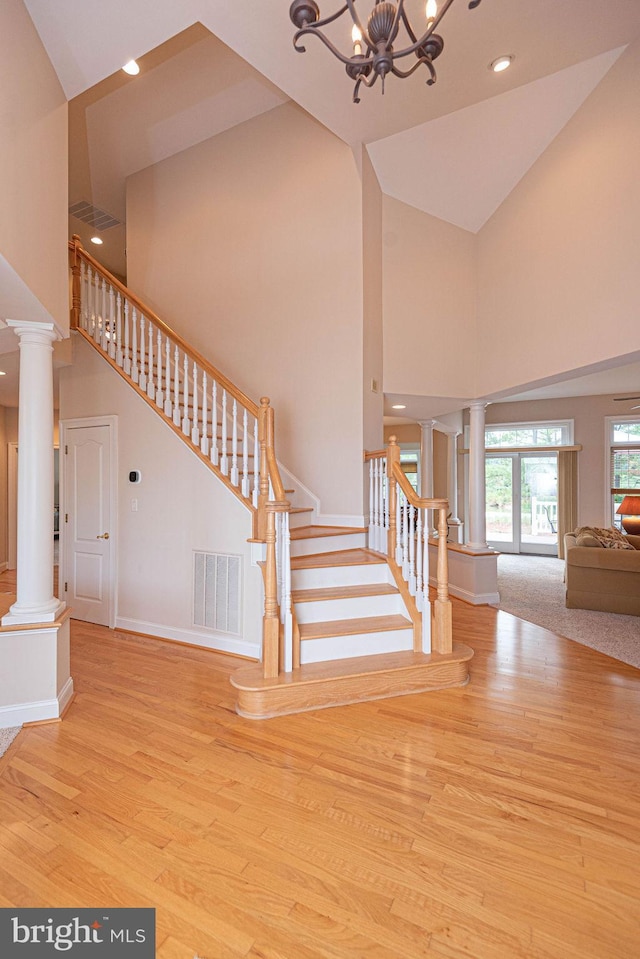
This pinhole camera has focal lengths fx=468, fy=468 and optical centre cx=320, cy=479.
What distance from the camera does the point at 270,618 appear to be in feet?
9.79

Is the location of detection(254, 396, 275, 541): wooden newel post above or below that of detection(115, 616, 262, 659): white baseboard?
above

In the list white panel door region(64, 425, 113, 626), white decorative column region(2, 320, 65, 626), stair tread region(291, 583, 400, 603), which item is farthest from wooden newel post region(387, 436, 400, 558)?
white panel door region(64, 425, 113, 626)

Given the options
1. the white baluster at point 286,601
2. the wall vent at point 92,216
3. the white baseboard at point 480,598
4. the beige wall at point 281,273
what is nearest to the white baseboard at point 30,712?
the white baluster at point 286,601

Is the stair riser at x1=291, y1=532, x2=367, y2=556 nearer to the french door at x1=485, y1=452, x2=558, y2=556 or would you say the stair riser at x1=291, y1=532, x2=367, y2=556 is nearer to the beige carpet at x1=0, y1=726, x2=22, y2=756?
the beige carpet at x1=0, y1=726, x2=22, y2=756

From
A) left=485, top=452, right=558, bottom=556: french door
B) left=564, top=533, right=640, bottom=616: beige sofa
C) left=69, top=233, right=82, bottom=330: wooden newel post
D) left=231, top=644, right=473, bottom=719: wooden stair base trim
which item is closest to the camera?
left=231, top=644, right=473, bottom=719: wooden stair base trim

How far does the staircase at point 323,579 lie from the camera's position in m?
2.99

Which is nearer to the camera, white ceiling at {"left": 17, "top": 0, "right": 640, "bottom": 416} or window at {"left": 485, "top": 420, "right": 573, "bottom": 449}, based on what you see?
white ceiling at {"left": 17, "top": 0, "right": 640, "bottom": 416}

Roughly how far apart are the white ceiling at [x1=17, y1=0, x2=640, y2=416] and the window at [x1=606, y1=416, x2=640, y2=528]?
18.1 ft

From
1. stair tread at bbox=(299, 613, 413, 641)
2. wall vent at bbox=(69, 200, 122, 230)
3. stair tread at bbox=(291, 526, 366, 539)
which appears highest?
wall vent at bbox=(69, 200, 122, 230)

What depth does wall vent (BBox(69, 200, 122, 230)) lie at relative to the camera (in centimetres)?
665

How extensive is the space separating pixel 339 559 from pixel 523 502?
23.7 ft

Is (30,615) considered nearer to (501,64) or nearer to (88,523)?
(88,523)

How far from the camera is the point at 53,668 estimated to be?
278cm

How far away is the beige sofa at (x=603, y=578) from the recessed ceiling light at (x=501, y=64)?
14.9 ft
